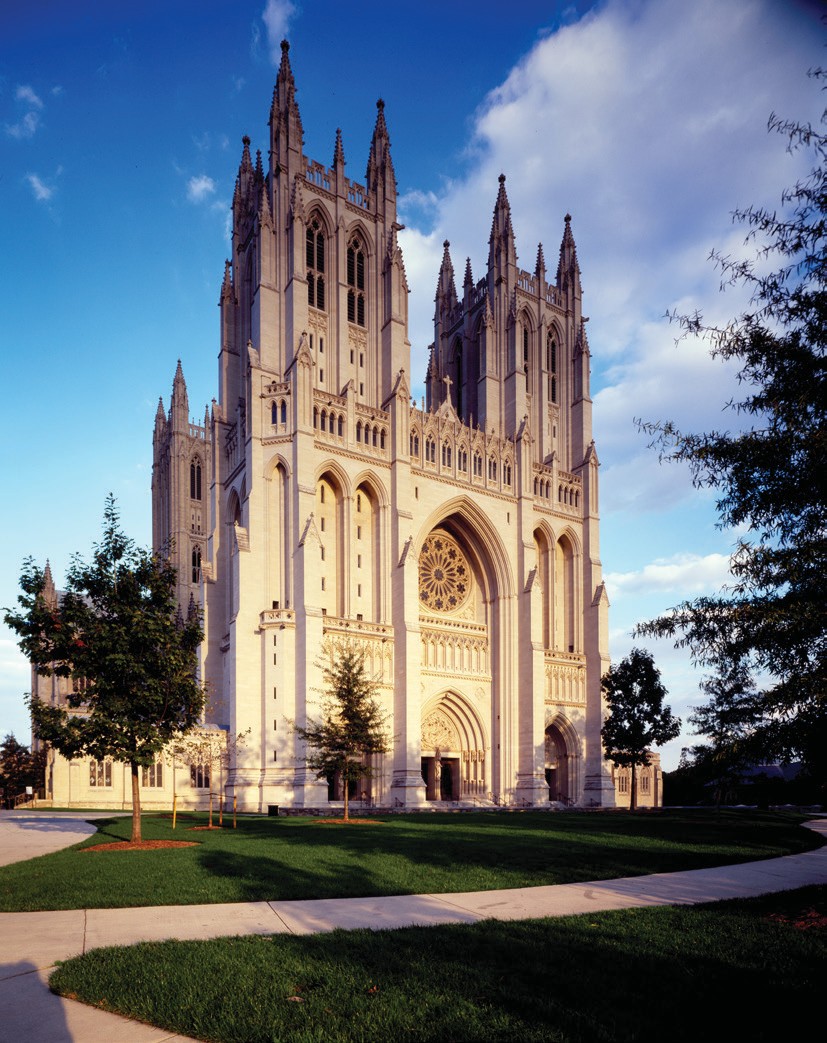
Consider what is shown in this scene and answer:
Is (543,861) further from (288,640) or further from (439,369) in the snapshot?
(439,369)

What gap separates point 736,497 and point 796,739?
275cm

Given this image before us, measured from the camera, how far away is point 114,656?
61.9 feet

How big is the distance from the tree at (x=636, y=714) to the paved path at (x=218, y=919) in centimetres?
3858

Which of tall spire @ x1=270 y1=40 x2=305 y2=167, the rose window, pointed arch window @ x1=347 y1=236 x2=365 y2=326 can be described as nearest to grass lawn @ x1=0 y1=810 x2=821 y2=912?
the rose window

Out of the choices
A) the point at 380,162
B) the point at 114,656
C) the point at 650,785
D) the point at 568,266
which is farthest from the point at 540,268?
the point at 114,656

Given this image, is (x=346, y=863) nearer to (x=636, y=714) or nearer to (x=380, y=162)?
(x=636, y=714)

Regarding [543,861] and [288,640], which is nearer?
[543,861]

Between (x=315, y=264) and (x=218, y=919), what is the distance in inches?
1910

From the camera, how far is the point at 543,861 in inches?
565

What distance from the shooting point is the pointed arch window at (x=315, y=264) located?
51781 millimetres

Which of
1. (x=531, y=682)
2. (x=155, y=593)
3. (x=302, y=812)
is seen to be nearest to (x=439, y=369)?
(x=531, y=682)

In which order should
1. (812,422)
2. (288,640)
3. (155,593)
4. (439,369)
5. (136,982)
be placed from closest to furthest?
(136,982)
(812,422)
(155,593)
(288,640)
(439,369)

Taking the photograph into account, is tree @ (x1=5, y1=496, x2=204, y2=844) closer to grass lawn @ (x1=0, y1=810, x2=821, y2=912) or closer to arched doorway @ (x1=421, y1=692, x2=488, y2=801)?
grass lawn @ (x1=0, y1=810, x2=821, y2=912)

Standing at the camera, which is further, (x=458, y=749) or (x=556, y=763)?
(x=556, y=763)
